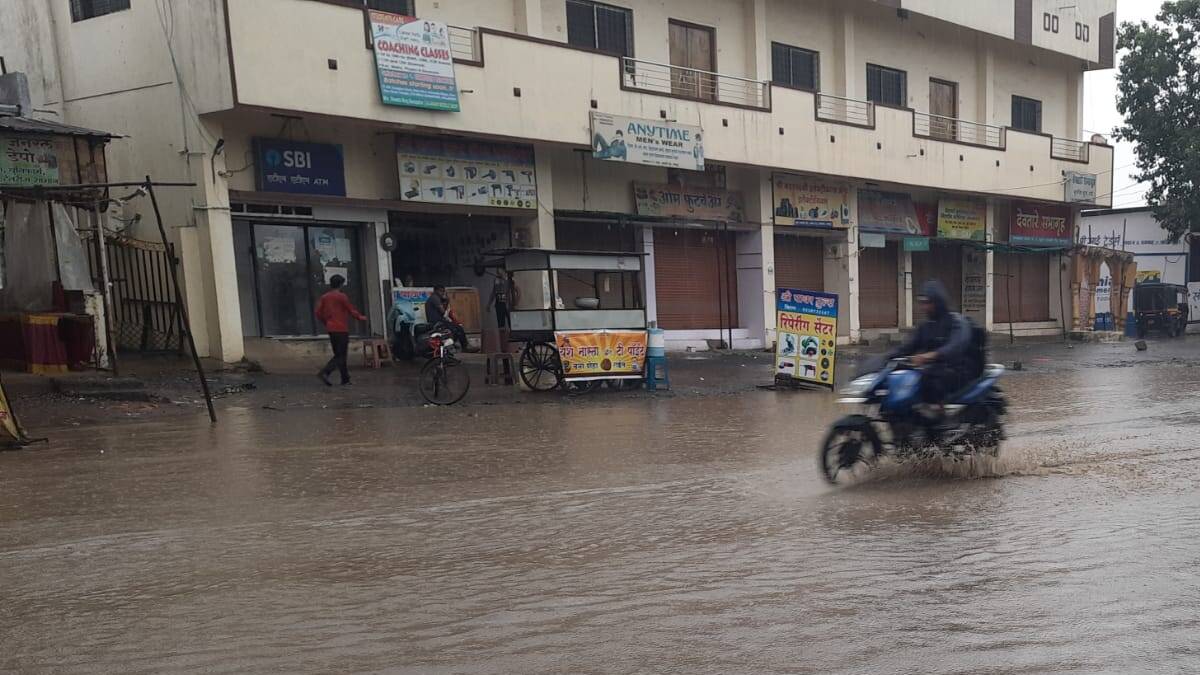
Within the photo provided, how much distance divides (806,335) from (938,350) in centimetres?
725

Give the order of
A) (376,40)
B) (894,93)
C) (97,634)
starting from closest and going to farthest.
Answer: (97,634) < (376,40) < (894,93)

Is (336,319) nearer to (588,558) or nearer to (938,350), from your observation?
(938,350)

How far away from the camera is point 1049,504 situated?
627 cm

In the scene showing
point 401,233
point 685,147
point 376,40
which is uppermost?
point 376,40

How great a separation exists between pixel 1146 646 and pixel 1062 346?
26.3 meters

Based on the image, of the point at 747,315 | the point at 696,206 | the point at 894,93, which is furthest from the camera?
the point at 894,93

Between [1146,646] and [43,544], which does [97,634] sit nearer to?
[43,544]

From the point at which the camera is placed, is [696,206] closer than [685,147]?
No

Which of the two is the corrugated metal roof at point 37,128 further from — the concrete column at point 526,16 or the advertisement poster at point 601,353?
the concrete column at point 526,16

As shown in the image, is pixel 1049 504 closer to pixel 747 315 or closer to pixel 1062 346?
pixel 747 315

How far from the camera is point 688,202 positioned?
2177 centimetres

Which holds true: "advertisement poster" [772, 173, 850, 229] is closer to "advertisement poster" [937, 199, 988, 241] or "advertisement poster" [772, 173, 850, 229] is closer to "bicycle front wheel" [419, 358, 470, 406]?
"advertisement poster" [937, 199, 988, 241]

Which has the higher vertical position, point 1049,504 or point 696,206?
point 696,206

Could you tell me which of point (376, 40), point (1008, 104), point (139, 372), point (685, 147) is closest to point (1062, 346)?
point (1008, 104)
